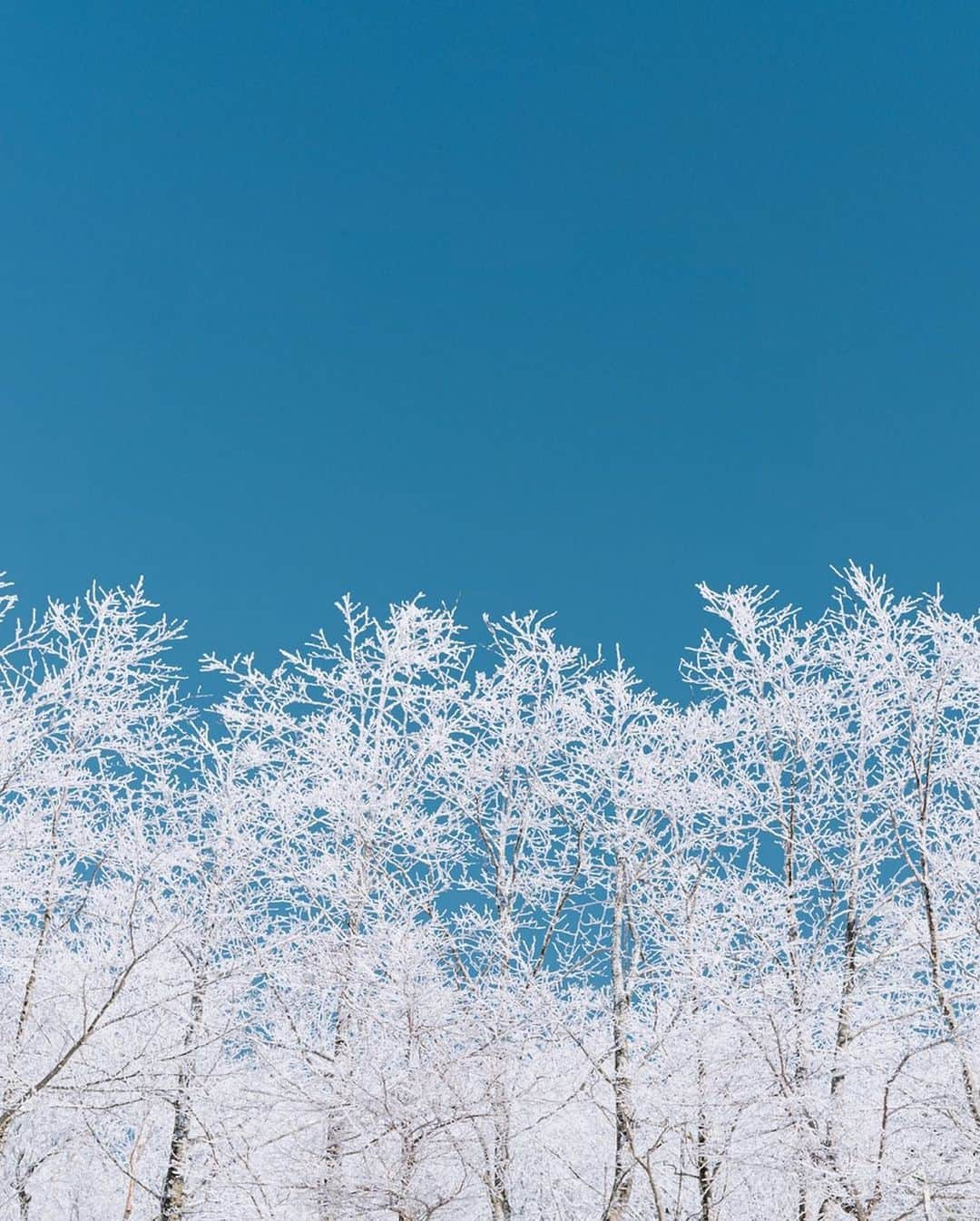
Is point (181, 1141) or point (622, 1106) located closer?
point (622, 1106)

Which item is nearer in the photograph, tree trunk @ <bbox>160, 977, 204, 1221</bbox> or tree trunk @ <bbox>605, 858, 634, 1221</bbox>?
tree trunk @ <bbox>605, 858, 634, 1221</bbox>

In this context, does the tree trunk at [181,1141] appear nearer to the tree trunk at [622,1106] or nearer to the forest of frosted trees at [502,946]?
the forest of frosted trees at [502,946]

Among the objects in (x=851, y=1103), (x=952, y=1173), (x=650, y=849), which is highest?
(x=650, y=849)

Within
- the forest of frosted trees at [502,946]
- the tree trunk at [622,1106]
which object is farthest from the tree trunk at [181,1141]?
the tree trunk at [622,1106]

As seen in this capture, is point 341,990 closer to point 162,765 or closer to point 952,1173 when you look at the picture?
point 162,765

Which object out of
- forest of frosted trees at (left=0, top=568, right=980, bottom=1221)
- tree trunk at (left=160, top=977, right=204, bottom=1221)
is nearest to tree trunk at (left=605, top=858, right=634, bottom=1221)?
forest of frosted trees at (left=0, top=568, right=980, bottom=1221)

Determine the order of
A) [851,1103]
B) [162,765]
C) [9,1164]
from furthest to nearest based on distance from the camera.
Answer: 1. [9,1164]
2. [162,765]
3. [851,1103]

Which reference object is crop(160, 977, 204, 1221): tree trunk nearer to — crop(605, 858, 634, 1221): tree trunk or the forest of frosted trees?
the forest of frosted trees

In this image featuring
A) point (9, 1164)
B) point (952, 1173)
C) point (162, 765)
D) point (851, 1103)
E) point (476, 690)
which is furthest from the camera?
point (9, 1164)

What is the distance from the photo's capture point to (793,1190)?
1059cm

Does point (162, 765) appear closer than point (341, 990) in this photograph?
No

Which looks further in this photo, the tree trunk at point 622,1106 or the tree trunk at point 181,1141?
the tree trunk at point 181,1141

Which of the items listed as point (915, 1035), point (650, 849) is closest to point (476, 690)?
point (650, 849)

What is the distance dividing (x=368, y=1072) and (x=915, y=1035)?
524 centimetres
